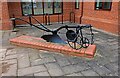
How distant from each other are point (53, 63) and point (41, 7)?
552cm

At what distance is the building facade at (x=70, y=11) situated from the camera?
5711 millimetres

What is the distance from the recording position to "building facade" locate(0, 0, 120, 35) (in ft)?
18.7

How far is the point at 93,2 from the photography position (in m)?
6.61

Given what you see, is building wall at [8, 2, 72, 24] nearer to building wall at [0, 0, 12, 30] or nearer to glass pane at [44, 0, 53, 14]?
glass pane at [44, 0, 53, 14]

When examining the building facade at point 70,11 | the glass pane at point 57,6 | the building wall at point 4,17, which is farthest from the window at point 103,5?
the building wall at point 4,17

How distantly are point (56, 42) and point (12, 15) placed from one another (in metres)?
4.45

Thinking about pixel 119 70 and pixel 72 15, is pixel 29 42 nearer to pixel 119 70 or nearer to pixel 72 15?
pixel 119 70

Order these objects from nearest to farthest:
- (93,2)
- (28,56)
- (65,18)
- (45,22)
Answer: (28,56)
(93,2)
(45,22)
(65,18)

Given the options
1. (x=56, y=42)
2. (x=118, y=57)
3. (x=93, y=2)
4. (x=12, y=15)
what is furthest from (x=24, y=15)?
(x=118, y=57)

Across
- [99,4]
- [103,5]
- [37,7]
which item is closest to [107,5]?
[103,5]

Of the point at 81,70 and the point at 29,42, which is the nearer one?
the point at 81,70

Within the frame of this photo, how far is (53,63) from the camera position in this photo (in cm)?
310

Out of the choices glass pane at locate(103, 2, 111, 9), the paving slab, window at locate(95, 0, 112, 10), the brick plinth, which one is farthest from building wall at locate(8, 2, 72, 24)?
the paving slab

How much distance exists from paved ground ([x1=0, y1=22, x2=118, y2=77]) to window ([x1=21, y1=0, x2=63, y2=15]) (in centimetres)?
423
